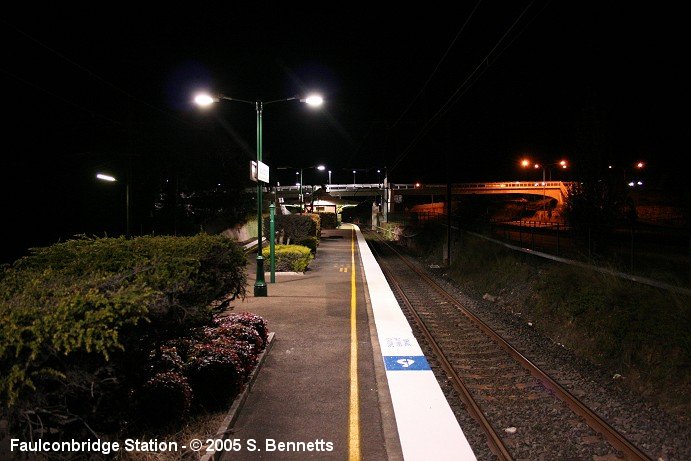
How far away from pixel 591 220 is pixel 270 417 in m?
12.9

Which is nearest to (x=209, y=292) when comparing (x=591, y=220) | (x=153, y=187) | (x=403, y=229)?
(x=591, y=220)

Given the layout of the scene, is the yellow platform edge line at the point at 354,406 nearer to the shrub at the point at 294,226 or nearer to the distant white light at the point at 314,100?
the distant white light at the point at 314,100

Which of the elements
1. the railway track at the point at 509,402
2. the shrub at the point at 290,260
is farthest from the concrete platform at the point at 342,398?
the shrub at the point at 290,260

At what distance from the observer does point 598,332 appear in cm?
961

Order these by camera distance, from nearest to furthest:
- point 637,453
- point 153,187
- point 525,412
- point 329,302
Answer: point 637,453 < point 525,412 < point 329,302 < point 153,187

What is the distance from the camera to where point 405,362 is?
348 inches

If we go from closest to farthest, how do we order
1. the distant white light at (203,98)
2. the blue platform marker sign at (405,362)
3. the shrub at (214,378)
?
the shrub at (214,378) → the blue platform marker sign at (405,362) → the distant white light at (203,98)

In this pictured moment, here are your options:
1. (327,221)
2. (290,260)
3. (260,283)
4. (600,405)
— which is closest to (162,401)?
(600,405)

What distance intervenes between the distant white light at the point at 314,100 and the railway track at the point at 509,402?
7.03 meters

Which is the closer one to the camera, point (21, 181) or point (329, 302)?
point (329, 302)

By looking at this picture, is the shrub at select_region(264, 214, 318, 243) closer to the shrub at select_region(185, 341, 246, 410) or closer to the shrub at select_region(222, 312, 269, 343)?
the shrub at select_region(222, 312, 269, 343)

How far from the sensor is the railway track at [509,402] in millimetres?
5594

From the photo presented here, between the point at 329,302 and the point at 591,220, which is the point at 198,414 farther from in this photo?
the point at 591,220

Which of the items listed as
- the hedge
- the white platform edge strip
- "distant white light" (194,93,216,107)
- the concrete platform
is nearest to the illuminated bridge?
"distant white light" (194,93,216,107)
